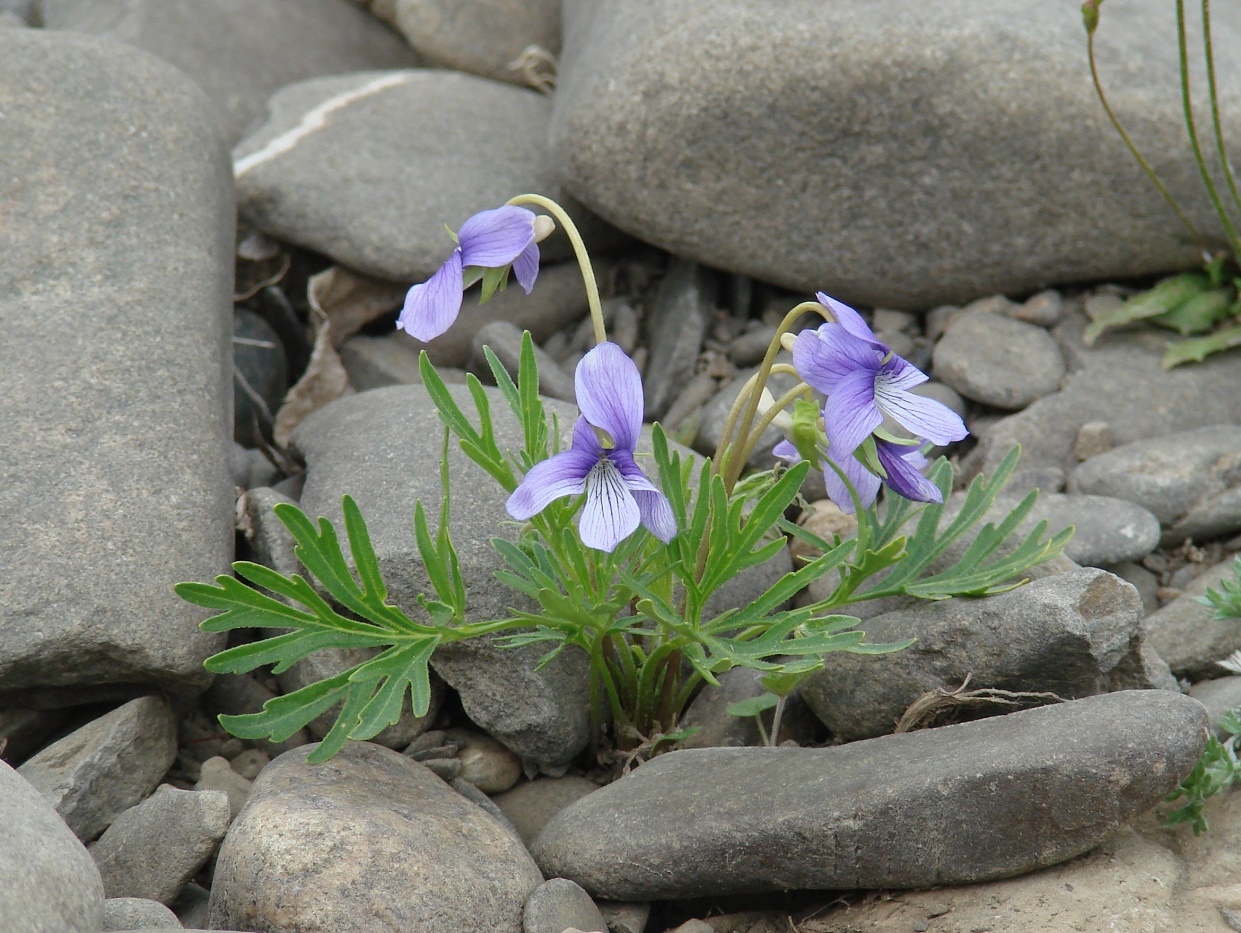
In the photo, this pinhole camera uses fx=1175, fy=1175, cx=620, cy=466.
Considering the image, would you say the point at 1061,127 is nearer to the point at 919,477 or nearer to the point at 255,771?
the point at 919,477

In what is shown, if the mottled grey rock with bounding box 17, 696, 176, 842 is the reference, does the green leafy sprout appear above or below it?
above

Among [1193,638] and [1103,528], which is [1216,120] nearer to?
[1103,528]

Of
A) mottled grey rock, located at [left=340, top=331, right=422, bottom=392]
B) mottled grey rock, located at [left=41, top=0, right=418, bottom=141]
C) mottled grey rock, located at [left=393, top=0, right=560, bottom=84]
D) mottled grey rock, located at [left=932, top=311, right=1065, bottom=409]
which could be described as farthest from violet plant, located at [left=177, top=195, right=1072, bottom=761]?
mottled grey rock, located at [left=393, top=0, right=560, bottom=84]

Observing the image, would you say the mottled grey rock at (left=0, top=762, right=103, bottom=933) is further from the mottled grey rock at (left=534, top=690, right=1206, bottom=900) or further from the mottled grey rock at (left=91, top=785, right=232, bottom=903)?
the mottled grey rock at (left=534, top=690, right=1206, bottom=900)

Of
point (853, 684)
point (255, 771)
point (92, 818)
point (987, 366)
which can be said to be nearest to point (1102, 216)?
point (987, 366)

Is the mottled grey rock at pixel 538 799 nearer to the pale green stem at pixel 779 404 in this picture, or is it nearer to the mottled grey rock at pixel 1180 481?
the pale green stem at pixel 779 404

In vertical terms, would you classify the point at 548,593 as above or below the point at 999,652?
above

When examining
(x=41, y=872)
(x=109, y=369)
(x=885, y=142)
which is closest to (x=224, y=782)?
(x=41, y=872)
